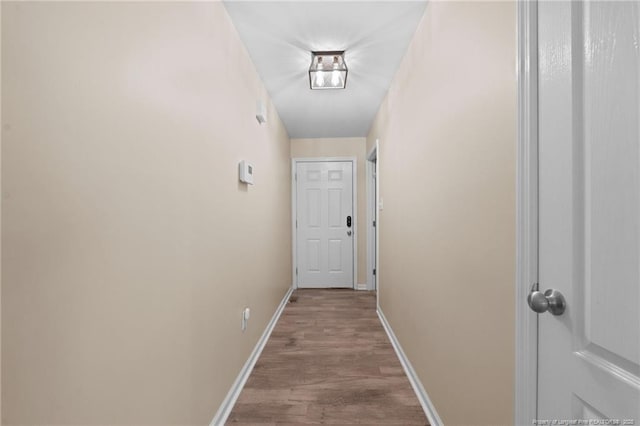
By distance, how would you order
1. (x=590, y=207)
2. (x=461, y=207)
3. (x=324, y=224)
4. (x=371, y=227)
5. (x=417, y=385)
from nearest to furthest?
(x=590, y=207) → (x=461, y=207) → (x=417, y=385) → (x=371, y=227) → (x=324, y=224)

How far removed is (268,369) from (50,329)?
5.79 ft

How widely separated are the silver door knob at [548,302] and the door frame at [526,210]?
0.07 m

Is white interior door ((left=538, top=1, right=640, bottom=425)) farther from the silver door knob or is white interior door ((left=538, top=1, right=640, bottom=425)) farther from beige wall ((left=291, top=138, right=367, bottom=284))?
beige wall ((left=291, top=138, right=367, bottom=284))

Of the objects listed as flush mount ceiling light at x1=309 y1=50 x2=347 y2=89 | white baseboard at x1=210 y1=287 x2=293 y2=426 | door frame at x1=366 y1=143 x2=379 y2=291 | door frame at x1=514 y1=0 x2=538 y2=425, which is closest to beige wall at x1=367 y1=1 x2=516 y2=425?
door frame at x1=514 y1=0 x2=538 y2=425

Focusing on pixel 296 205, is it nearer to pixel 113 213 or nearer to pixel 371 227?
pixel 371 227

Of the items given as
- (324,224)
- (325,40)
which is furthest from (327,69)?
(324,224)

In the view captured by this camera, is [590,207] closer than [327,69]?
Yes

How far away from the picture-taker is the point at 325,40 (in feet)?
6.76

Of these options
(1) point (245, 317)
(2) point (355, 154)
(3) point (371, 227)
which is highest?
(2) point (355, 154)

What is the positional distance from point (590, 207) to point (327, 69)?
2.06 meters

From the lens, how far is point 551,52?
2.56ft

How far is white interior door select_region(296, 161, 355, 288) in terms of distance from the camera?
447cm

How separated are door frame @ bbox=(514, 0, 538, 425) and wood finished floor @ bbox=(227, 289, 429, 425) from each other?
0.99m

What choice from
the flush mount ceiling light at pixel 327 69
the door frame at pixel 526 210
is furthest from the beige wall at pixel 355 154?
the door frame at pixel 526 210
